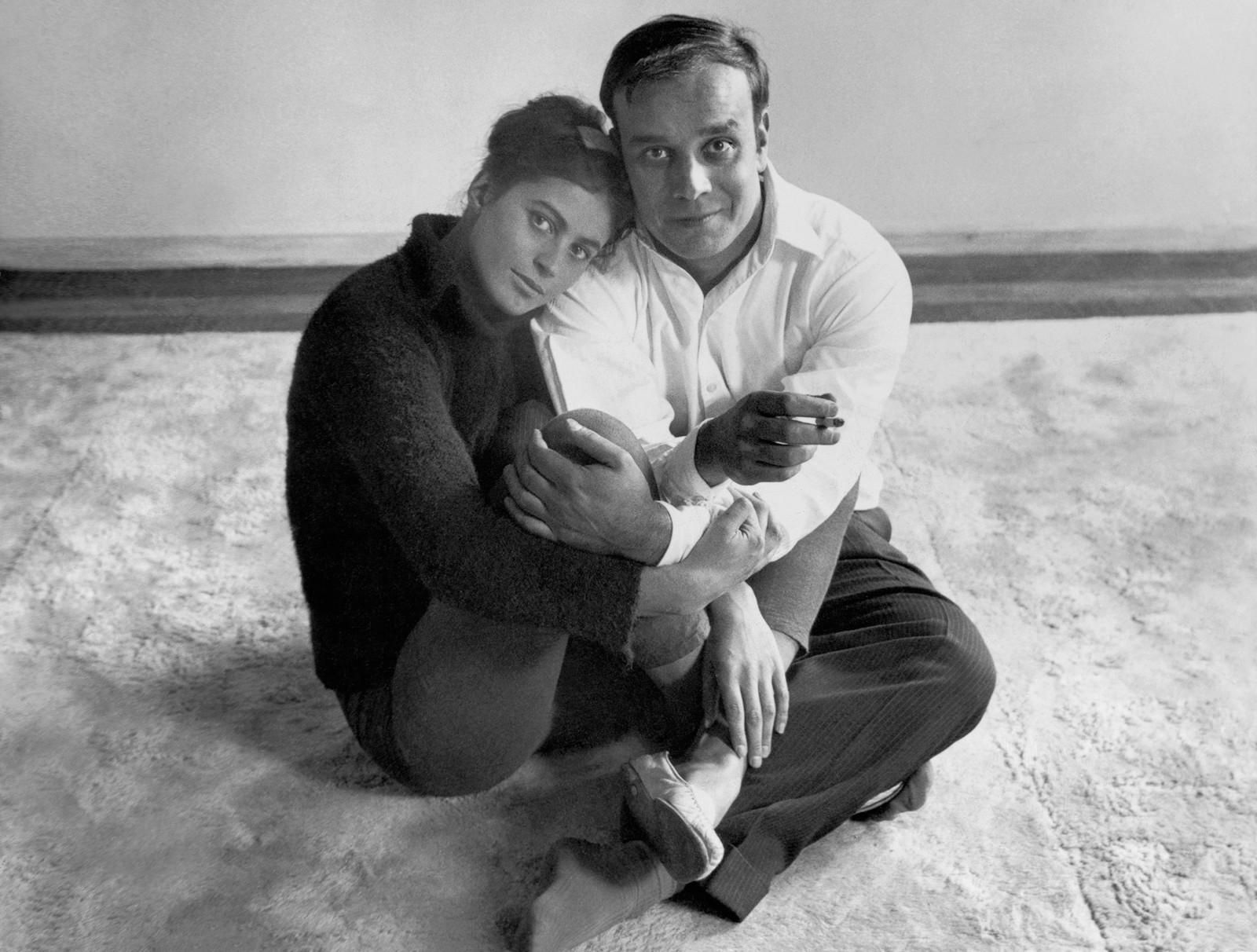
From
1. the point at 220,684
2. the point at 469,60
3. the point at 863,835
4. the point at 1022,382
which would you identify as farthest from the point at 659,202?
the point at 469,60

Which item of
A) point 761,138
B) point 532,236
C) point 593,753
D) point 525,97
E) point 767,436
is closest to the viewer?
point 767,436

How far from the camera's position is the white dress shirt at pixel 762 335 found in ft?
4.85

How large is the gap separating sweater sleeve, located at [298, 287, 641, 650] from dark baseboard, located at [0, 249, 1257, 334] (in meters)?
1.45

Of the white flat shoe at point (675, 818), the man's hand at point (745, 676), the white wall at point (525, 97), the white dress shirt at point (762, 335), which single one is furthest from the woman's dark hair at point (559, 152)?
the white wall at point (525, 97)

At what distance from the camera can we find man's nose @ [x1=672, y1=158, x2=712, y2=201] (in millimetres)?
1396

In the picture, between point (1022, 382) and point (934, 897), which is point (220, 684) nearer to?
point (934, 897)

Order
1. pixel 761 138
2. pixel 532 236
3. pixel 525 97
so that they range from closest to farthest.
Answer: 1. pixel 532 236
2. pixel 761 138
3. pixel 525 97

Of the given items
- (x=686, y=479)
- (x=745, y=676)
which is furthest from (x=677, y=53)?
(x=745, y=676)

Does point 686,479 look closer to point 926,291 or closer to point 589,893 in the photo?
point 589,893

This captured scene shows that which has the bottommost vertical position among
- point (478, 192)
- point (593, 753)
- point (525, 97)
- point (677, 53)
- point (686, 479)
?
point (593, 753)

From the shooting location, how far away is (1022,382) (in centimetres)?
248

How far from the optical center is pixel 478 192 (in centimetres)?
142

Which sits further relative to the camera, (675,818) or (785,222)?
(785,222)

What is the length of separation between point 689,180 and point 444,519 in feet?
1.43
